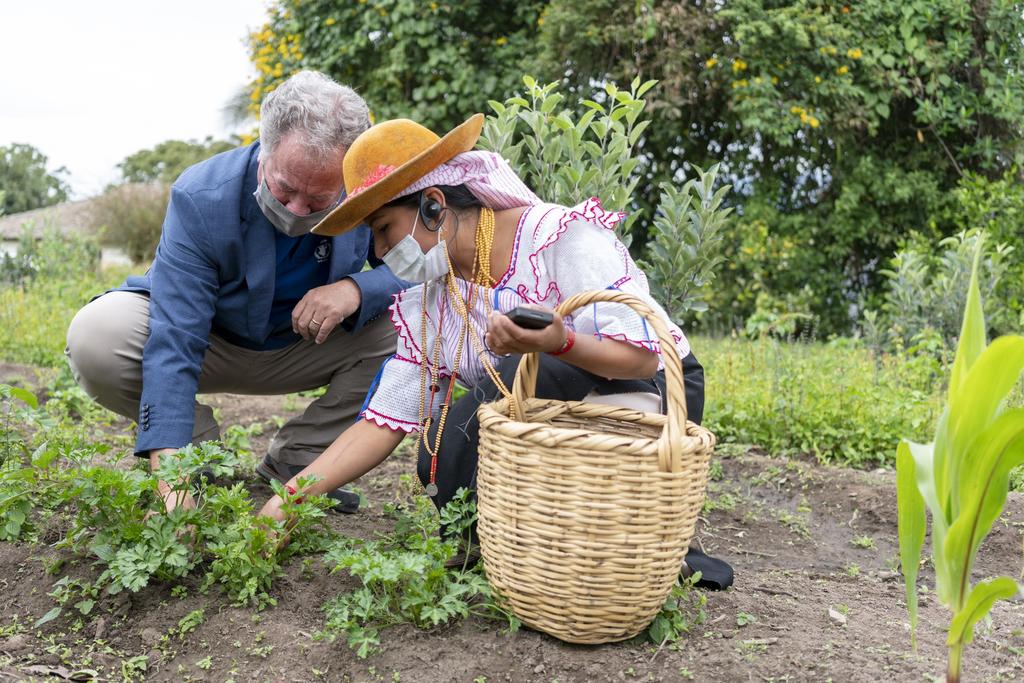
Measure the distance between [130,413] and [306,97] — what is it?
1.24 m

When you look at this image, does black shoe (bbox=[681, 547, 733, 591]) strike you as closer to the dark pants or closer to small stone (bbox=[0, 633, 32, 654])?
the dark pants

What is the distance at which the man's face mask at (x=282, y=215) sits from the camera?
2586 millimetres

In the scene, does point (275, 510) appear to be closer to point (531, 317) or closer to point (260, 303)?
point (260, 303)

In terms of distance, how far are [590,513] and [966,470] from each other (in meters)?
0.69

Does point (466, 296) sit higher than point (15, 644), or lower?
higher

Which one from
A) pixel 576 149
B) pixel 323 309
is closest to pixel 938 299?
pixel 576 149

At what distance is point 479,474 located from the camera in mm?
2117

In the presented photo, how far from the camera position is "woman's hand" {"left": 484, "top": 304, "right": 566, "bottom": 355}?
188 centimetres

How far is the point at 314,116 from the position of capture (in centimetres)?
246

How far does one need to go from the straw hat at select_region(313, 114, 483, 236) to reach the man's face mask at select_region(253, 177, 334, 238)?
1.30ft

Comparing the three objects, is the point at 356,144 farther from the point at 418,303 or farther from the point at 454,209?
the point at 418,303

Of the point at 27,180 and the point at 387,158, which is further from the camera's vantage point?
the point at 27,180

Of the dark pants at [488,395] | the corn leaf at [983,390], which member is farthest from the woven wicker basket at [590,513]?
the corn leaf at [983,390]

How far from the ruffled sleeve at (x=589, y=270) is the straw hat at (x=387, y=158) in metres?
0.28
